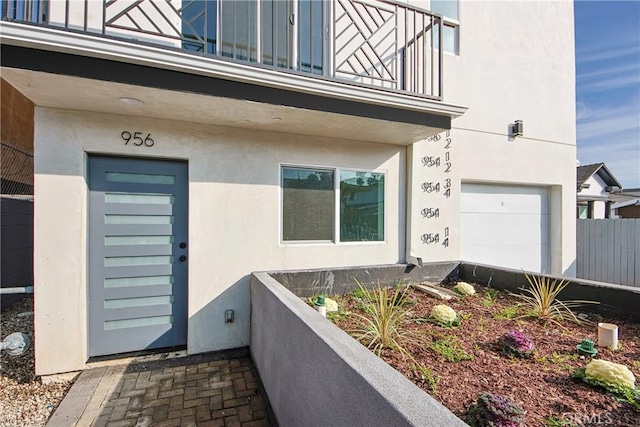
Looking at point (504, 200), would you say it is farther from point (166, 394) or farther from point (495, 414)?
point (166, 394)

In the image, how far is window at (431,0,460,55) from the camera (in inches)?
201

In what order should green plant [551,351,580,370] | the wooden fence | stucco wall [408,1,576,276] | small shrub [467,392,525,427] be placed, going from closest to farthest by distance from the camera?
1. small shrub [467,392,525,427]
2. green plant [551,351,580,370]
3. stucco wall [408,1,576,276]
4. the wooden fence

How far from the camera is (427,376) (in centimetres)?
199

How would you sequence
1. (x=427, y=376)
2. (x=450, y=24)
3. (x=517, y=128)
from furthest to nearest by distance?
(x=517, y=128)
(x=450, y=24)
(x=427, y=376)

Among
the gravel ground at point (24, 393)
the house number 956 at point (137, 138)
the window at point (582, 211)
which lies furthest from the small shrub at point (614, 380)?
the window at point (582, 211)

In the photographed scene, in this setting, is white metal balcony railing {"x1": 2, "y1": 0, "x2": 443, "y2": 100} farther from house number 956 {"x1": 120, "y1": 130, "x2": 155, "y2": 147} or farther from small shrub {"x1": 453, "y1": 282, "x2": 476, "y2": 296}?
small shrub {"x1": 453, "y1": 282, "x2": 476, "y2": 296}

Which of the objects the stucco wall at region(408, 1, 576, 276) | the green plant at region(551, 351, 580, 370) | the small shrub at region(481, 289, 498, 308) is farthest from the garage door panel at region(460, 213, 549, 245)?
the green plant at region(551, 351, 580, 370)

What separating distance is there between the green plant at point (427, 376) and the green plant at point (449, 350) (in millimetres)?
276

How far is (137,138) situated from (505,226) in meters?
6.05

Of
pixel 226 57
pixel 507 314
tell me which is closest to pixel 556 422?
pixel 507 314

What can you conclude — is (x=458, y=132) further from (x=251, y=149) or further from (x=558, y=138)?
(x=251, y=149)

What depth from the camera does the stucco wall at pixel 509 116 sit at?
498 cm

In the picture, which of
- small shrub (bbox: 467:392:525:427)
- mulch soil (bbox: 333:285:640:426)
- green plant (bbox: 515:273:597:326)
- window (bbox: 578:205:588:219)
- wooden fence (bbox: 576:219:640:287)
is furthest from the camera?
window (bbox: 578:205:588:219)

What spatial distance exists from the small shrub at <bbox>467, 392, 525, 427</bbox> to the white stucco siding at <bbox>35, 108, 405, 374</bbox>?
9.31 ft
